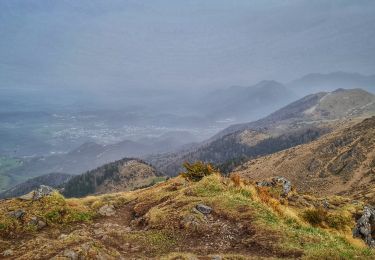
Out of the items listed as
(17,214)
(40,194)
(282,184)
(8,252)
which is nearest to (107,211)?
(40,194)

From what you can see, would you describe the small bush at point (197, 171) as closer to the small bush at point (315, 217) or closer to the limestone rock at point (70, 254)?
the small bush at point (315, 217)

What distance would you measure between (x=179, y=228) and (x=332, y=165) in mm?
133138

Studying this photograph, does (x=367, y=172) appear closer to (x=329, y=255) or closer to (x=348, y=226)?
(x=348, y=226)

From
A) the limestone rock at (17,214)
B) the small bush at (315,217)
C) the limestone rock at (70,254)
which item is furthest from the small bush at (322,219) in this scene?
the limestone rock at (17,214)

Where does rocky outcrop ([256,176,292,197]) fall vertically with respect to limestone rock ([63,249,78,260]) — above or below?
below

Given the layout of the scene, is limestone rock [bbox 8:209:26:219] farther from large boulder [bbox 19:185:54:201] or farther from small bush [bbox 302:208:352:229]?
small bush [bbox 302:208:352:229]

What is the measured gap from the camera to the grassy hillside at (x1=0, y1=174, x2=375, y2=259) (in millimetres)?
19953

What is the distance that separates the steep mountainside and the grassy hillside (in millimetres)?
88740

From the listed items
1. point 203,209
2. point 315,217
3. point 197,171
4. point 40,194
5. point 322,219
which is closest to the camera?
point 203,209

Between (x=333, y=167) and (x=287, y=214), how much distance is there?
126080 millimetres

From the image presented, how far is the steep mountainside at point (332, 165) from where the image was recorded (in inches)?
5027

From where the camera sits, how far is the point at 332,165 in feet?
479

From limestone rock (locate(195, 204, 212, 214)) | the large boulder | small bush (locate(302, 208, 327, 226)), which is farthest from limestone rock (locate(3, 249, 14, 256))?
small bush (locate(302, 208, 327, 226))

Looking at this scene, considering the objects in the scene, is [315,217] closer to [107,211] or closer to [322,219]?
[322,219]
